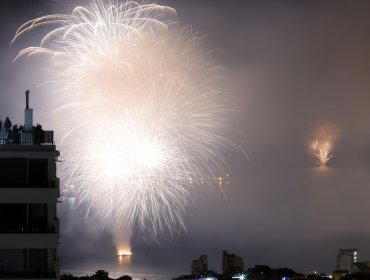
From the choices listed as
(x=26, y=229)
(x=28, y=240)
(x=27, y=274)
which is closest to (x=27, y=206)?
(x=26, y=229)

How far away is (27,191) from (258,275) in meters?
18.2

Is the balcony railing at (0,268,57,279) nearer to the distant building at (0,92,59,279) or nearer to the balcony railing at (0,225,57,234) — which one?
the distant building at (0,92,59,279)

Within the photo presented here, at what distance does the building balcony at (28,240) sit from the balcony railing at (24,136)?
1.41 m

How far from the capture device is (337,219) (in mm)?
75562

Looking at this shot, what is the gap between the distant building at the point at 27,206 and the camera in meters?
12.7

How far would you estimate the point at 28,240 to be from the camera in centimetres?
1269

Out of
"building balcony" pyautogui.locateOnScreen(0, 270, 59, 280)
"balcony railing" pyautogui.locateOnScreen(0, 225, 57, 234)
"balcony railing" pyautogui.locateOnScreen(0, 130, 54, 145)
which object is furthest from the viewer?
"balcony railing" pyautogui.locateOnScreen(0, 130, 54, 145)

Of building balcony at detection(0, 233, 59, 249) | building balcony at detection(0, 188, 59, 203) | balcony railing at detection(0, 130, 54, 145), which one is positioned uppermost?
balcony railing at detection(0, 130, 54, 145)

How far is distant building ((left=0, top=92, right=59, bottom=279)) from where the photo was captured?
12.7m

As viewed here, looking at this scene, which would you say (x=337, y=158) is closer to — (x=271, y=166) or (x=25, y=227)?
(x=271, y=166)

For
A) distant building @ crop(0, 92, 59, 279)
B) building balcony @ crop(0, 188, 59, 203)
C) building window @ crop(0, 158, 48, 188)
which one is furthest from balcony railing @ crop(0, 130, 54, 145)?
building balcony @ crop(0, 188, 59, 203)

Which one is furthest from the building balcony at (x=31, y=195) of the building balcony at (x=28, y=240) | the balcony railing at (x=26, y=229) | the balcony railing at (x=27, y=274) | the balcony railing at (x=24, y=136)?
the balcony railing at (x=27, y=274)

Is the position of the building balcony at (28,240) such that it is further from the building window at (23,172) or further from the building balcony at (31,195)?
the building window at (23,172)

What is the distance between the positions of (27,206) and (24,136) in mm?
1078
